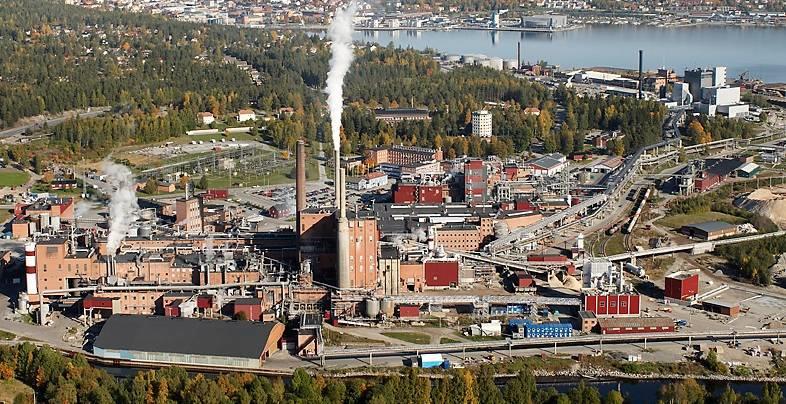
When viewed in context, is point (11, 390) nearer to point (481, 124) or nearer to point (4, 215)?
point (4, 215)

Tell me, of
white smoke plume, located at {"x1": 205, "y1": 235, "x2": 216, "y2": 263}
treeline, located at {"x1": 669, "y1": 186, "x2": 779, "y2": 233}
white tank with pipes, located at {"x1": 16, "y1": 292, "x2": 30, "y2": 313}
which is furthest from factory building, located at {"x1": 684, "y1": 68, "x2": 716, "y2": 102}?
white tank with pipes, located at {"x1": 16, "y1": 292, "x2": 30, "y2": 313}

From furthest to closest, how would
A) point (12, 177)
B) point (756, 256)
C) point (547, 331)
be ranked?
point (12, 177) < point (756, 256) < point (547, 331)

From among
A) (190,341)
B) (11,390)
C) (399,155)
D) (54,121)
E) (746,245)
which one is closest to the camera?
(11,390)

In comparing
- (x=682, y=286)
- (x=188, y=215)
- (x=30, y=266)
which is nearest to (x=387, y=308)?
(x=682, y=286)

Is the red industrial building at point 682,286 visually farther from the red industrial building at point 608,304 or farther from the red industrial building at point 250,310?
the red industrial building at point 250,310

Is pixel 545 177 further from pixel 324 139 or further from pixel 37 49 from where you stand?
pixel 37 49

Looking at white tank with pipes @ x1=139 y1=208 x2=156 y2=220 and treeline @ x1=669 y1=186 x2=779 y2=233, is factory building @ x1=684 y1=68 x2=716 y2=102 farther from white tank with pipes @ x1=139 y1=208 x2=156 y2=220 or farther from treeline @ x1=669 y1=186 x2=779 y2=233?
white tank with pipes @ x1=139 y1=208 x2=156 y2=220
